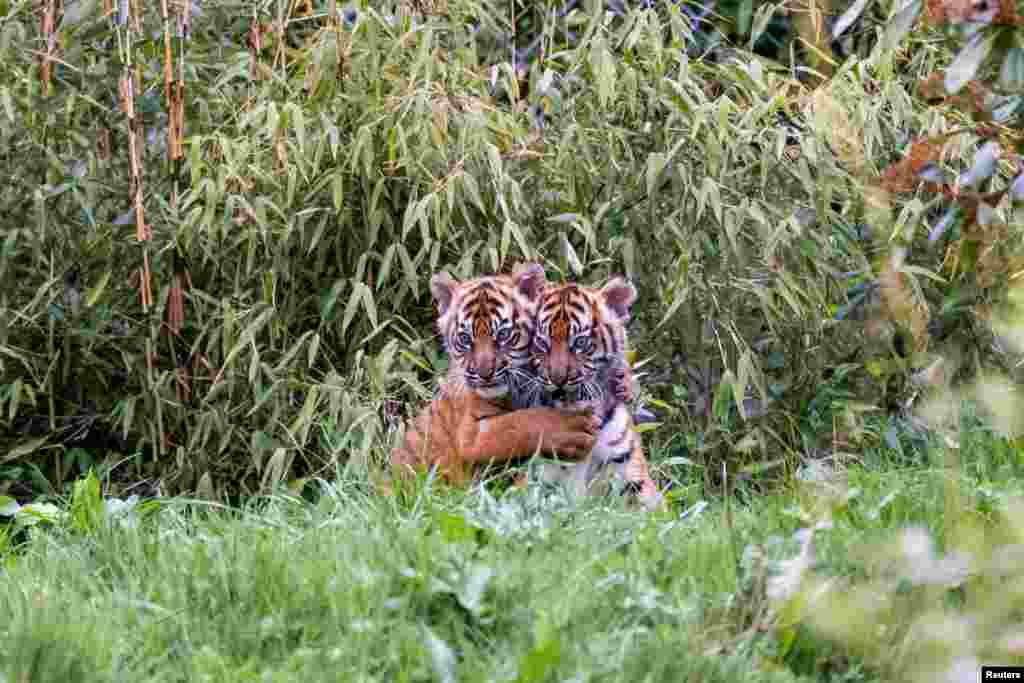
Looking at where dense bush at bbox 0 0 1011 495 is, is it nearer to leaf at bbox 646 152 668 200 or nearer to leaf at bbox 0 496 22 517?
leaf at bbox 646 152 668 200

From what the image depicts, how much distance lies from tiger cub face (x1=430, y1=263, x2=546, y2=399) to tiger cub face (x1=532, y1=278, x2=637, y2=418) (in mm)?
50

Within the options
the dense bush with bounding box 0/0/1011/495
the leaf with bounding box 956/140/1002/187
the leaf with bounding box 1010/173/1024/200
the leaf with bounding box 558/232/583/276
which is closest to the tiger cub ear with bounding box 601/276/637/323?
the leaf with bounding box 558/232/583/276

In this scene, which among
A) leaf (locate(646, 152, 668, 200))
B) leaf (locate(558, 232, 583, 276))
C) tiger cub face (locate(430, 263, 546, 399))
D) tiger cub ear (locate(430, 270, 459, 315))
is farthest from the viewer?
leaf (locate(646, 152, 668, 200))

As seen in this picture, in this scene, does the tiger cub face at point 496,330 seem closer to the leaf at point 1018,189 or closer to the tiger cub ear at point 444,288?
the tiger cub ear at point 444,288

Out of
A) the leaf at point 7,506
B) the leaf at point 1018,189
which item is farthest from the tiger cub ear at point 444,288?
the leaf at point 1018,189

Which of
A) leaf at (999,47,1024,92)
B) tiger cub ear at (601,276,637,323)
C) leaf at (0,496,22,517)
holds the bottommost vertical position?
leaf at (0,496,22,517)

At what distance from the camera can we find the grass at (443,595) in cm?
326

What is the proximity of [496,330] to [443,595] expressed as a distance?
5.01 ft

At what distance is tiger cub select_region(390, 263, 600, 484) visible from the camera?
4754mm

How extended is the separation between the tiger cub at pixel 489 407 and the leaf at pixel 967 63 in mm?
1856

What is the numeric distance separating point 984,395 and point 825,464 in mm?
2497

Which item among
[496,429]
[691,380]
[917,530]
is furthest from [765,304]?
[917,530]

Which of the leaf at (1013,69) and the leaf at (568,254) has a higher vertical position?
the leaf at (1013,69)

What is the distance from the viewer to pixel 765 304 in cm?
580
